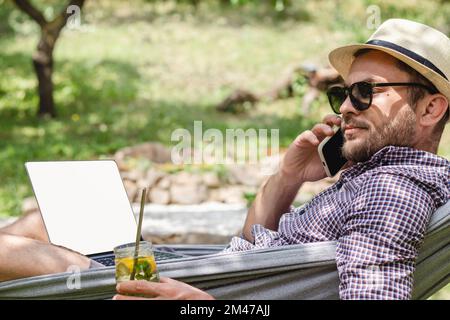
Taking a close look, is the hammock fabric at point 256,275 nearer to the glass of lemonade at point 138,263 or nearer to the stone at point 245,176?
the glass of lemonade at point 138,263

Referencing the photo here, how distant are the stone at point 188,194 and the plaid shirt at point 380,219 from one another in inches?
146

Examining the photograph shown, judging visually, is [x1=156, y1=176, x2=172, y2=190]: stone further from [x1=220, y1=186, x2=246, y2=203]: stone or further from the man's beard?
the man's beard

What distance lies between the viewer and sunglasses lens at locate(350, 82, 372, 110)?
7.44ft

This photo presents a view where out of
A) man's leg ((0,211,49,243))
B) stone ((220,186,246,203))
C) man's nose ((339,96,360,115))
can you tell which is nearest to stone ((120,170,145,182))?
stone ((220,186,246,203))

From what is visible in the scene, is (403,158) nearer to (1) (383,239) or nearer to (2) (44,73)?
(1) (383,239)

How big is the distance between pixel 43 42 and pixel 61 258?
7001 millimetres

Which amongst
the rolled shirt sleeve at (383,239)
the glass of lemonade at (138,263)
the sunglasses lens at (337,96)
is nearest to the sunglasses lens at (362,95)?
the sunglasses lens at (337,96)

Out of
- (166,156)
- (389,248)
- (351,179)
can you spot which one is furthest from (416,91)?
(166,156)

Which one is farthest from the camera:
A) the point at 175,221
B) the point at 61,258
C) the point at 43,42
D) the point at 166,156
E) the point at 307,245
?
the point at 43,42

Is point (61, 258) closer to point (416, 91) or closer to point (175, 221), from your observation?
point (416, 91)

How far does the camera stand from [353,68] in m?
2.39

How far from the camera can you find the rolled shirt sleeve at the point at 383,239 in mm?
1920

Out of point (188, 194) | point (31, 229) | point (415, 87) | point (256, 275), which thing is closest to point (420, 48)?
point (415, 87)
